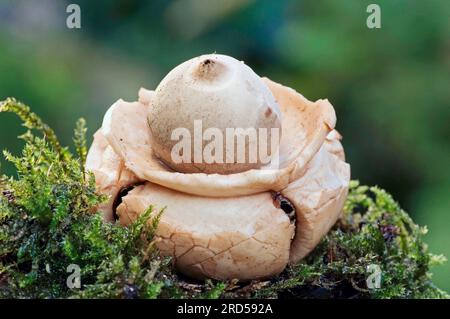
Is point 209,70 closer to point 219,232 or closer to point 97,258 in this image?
point 219,232

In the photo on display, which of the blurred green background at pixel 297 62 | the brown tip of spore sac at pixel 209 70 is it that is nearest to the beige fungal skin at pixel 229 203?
the brown tip of spore sac at pixel 209 70

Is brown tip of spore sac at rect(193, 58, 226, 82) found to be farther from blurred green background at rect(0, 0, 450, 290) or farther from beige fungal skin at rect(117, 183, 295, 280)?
blurred green background at rect(0, 0, 450, 290)

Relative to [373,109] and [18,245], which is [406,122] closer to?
[373,109]

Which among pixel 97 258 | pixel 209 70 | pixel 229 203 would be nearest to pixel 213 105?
pixel 209 70

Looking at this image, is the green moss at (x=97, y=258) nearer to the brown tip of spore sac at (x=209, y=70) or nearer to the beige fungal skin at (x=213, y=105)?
the beige fungal skin at (x=213, y=105)

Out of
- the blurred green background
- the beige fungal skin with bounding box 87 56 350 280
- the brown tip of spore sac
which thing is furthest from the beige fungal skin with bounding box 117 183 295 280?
the blurred green background
